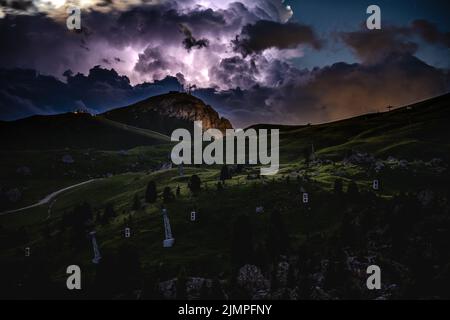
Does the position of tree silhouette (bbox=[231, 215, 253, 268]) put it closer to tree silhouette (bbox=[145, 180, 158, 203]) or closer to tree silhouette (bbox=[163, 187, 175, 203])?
tree silhouette (bbox=[163, 187, 175, 203])

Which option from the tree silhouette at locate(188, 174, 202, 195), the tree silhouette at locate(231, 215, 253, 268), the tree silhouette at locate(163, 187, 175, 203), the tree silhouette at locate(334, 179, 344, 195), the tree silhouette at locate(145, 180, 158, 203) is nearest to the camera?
the tree silhouette at locate(231, 215, 253, 268)

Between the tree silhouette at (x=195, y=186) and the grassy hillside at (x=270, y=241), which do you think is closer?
the grassy hillside at (x=270, y=241)

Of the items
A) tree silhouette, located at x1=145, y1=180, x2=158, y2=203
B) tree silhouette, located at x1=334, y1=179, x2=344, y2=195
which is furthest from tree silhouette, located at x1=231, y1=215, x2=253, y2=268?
tree silhouette, located at x1=145, y1=180, x2=158, y2=203

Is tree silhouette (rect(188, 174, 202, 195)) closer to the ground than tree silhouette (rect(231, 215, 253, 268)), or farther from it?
farther from it

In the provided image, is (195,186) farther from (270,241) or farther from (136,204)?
(270,241)

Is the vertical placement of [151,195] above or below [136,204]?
above

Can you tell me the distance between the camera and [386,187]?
400 ft

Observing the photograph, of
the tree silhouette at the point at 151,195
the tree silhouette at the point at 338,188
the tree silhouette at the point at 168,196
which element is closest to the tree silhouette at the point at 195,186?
the tree silhouette at the point at 168,196

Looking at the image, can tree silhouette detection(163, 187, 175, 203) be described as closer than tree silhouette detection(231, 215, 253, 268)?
No

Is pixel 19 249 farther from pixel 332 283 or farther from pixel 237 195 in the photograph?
pixel 332 283

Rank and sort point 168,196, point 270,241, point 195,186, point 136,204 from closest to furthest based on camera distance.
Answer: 1. point 270,241
2. point 168,196
3. point 195,186
4. point 136,204

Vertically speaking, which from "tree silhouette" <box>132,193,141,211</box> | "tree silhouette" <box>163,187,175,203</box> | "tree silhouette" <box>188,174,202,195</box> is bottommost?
"tree silhouette" <box>132,193,141,211</box>

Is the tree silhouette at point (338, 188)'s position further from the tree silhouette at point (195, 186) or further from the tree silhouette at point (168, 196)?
the tree silhouette at point (168, 196)

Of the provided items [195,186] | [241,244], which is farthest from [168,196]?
[241,244]
